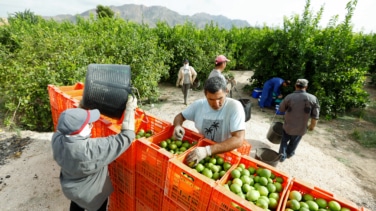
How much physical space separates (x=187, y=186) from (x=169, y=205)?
410mm

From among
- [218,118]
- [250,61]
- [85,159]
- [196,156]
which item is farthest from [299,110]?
[250,61]

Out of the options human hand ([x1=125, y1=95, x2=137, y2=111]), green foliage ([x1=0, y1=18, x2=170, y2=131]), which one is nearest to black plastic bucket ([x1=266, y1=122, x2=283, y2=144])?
human hand ([x1=125, y1=95, x2=137, y2=111])

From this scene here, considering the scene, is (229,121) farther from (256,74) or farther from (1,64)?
(256,74)

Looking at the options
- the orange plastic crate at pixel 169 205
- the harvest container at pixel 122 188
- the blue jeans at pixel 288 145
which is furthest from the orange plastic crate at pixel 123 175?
the blue jeans at pixel 288 145

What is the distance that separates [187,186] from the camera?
1.99 meters

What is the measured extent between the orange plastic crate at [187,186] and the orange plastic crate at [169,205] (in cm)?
6

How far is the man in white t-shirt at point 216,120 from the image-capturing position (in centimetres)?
229

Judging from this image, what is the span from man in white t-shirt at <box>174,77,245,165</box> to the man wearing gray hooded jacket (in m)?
0.77

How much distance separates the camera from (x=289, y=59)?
28.9 ft

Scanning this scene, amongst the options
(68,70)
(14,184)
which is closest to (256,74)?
(68,70)

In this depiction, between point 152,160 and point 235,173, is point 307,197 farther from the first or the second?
point 152,160

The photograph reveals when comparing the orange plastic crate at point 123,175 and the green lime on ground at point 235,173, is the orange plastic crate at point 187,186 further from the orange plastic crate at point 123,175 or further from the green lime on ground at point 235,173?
the orange plastic crate at point 123,175

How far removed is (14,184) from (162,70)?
692 centimetres

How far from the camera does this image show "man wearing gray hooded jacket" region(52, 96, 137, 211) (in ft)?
6.75
